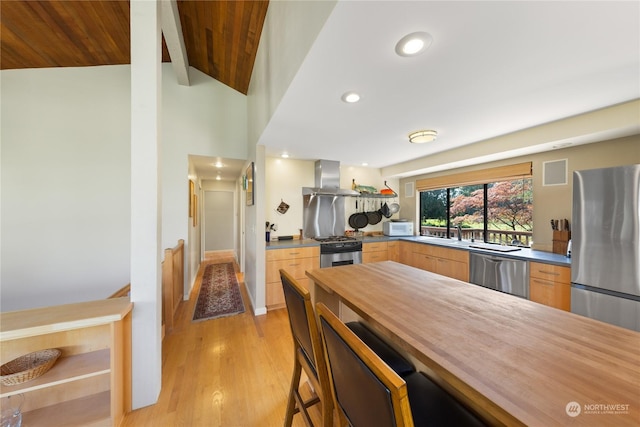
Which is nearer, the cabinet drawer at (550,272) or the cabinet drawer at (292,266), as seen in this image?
the cabinet drawer at (550,272)

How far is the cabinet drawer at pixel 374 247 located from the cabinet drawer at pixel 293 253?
35.4 inches

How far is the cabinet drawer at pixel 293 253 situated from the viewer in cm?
320

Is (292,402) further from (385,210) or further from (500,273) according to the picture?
(385,210)

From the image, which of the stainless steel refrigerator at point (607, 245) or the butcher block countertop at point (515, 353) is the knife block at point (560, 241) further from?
the butcher block countertop at point (515, 353)

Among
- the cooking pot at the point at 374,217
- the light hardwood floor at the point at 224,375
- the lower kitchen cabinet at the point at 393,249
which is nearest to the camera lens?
the light hardwood floor at the point at 224,375

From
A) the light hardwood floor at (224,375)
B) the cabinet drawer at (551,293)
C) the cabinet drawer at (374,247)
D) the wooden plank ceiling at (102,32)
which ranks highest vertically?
the wooden plank ceiling at (102,32)

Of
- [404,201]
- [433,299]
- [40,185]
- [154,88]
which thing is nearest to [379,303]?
[433,299]

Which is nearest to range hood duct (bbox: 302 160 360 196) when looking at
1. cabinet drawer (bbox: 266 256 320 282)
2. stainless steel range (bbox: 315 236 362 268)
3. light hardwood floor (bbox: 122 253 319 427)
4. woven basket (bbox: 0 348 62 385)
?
stainless steel range (bbox: 315 236 362 268)

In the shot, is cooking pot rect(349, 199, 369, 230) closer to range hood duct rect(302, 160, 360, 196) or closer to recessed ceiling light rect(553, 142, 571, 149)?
range hood duct rect(302, 160, 360, 196)

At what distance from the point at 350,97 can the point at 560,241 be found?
2922 mm

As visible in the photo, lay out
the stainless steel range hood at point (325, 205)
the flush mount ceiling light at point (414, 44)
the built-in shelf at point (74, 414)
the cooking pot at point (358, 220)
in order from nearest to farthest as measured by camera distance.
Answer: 1. the flush mount ceiling light at point (414, 44)
2. the built-in shelf at point (74, 414)
3. the stainless steel range hood at point (325, 205)
4. the cooking pot at point (358, 220)

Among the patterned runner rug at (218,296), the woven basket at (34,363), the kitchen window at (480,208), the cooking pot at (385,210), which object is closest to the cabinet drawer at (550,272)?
the kitchen window at (480,208)

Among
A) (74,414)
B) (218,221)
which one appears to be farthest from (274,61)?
(218,221)

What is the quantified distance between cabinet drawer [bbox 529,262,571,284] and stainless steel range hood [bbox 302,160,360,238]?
246 cm
